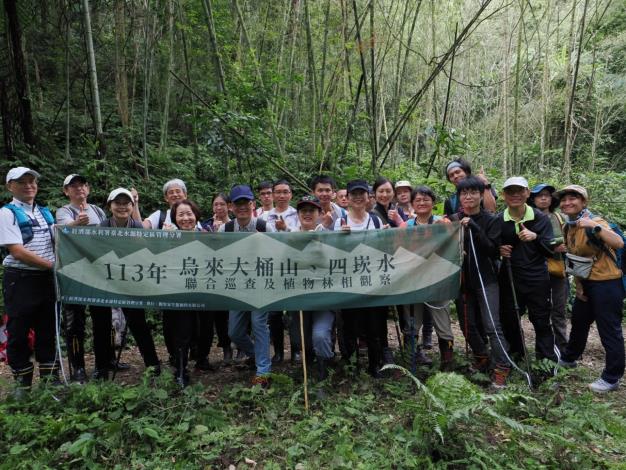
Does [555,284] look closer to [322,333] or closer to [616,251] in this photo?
[616,251]

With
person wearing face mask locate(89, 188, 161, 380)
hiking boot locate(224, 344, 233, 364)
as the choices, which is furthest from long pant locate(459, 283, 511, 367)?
person wearing face mask locate(89, 188, 161, 380)

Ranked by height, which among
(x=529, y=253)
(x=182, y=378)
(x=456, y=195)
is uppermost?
(x=456, y=195)

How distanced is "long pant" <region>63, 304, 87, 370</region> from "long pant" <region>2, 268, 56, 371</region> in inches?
12.8

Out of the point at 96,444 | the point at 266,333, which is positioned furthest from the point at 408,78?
the point at 96,444

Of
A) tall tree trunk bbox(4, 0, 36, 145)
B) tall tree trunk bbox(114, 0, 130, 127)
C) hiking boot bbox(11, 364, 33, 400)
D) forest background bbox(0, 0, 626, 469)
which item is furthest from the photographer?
tall tree trunk bbox(114, 0, 130, 127)

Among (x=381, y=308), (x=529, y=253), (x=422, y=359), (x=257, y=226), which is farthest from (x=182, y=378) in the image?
(x=529, y=253)

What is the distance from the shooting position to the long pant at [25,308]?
3.58 m

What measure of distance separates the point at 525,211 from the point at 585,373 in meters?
1.88

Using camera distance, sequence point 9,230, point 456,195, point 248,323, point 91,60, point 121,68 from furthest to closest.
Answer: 1. point 121,68
2. point 91,60
3. point 456,195
4. point 248,323
5. point 9,230

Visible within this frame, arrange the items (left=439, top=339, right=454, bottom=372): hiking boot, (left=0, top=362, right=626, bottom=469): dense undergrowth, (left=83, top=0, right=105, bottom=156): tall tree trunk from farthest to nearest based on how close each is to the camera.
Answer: (left=83, top=0, right=105, bottom=156): tall tree trunk → (left=439, top=339, right=454, bottom=372): hiking boot → (left=0, top=362, right=626, bottom=469): dense undergrowth

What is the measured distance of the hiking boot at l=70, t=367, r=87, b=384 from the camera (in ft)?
13.4

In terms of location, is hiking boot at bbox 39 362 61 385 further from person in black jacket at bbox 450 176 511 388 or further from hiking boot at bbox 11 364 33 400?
person in black jacket at bbox 450 176 511 388

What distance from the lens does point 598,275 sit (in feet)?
12.7

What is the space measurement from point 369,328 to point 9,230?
327 centimetres
